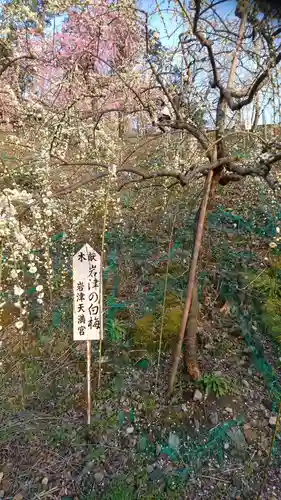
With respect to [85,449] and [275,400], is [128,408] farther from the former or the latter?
[275,400]

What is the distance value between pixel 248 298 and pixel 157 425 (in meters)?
1.61

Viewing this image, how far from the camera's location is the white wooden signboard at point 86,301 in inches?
78.0

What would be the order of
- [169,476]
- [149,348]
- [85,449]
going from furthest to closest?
[149,348], [85,449], [169,476]

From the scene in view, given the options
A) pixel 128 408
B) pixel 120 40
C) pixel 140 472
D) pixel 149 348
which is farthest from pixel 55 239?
pixel 120 40

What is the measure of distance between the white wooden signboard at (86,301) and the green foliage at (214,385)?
0.94m

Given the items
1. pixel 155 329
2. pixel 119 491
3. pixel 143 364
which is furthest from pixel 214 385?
pixel 119 491

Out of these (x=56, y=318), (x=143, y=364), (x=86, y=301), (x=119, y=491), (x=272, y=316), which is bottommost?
(x=119, y=491)

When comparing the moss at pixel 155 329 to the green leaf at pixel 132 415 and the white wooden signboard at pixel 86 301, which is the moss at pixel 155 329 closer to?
the green leaf at pixel 132 415

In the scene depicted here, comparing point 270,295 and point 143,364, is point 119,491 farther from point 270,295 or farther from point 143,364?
point 270,295

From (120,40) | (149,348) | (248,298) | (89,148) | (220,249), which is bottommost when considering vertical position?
(149,348)

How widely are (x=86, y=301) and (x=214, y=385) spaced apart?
1.19 meters

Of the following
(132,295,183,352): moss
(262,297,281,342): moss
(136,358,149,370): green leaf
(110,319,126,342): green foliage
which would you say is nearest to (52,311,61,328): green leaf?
(110,319,126,342): green foliage

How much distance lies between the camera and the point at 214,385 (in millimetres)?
2289

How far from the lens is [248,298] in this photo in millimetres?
3156
